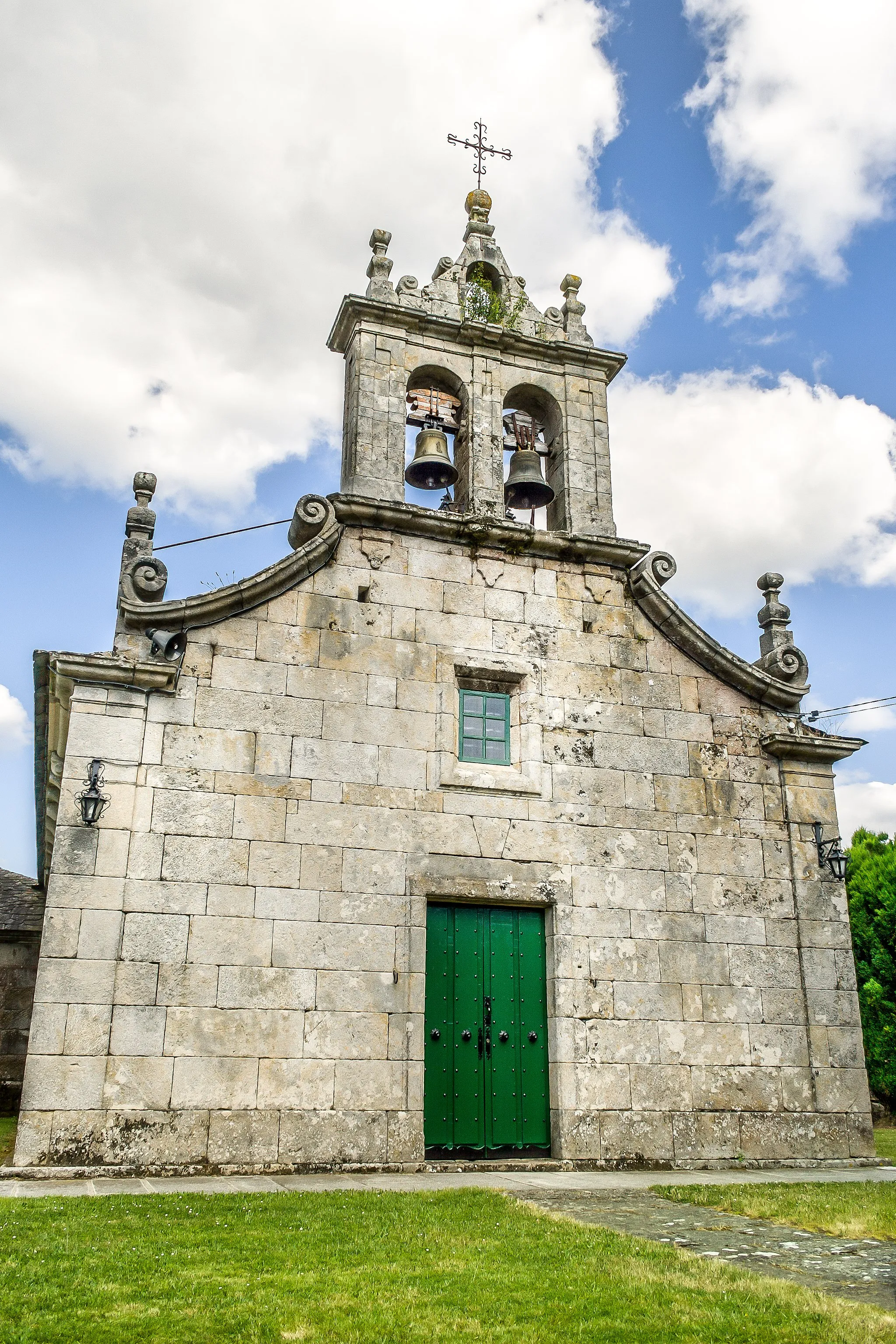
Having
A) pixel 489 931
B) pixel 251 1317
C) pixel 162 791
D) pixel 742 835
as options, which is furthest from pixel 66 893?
pixel 742 835

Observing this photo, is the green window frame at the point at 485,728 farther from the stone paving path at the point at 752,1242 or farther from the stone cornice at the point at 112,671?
the stone paving path at the point at 752,1242

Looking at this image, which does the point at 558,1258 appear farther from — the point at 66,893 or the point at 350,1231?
the point at 66,893

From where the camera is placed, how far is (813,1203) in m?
6.88

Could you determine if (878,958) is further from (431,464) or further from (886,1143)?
(431,464)

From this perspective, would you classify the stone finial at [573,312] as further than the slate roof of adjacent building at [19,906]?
No

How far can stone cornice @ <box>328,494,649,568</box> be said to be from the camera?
1022cm

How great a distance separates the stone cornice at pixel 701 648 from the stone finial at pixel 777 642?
20 centimetres

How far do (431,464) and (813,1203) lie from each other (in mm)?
7583

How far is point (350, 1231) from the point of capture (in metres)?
5.63

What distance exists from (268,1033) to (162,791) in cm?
219

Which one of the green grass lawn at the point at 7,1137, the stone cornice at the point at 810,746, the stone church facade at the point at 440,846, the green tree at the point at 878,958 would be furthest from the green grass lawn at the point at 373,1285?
the green tree at the point at 878,958

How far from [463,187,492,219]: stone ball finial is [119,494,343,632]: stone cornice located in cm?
468

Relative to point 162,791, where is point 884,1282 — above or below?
below

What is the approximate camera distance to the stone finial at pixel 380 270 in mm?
11172
